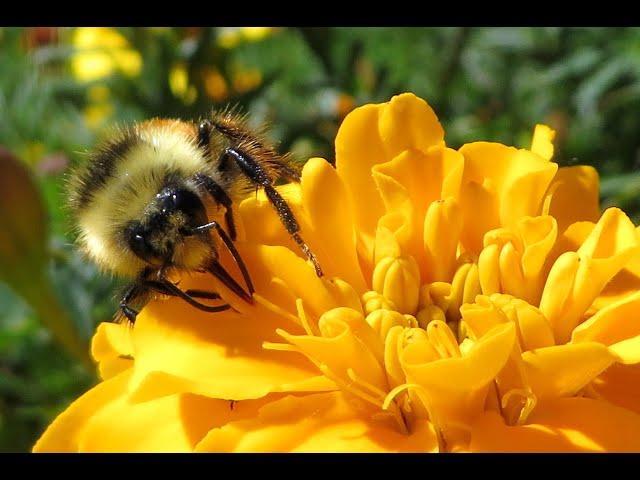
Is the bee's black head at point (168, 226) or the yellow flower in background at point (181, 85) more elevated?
the yellow flower in background at point (181, 85)

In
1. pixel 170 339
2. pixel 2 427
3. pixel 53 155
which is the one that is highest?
pixel 53 155

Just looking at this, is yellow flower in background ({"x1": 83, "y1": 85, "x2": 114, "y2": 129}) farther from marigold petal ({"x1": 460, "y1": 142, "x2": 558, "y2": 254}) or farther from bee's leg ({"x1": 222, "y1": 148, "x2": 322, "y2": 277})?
marigold petal ({"x1": 460, "y1": 142, "x2": 558, "y2": 254})

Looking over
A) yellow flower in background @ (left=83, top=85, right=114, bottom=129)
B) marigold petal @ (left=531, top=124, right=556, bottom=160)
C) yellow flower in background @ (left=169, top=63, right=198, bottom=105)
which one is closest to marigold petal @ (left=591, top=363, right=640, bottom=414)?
marigold petal @ (left=531, top=124, right=556, bottom=160)

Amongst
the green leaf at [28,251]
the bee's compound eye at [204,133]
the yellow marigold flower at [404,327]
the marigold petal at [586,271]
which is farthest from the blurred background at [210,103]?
the marigold petal at [586,271]

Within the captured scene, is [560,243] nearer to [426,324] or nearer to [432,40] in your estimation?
[426,324]

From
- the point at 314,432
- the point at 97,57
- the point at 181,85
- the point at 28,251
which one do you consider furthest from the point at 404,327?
the point at 97,57

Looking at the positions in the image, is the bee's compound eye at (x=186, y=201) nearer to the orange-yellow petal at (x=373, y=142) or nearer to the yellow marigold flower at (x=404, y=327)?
the yellow marigold flower at (x=404, y=327)

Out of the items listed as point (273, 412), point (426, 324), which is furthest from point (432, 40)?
point (273, 412)
